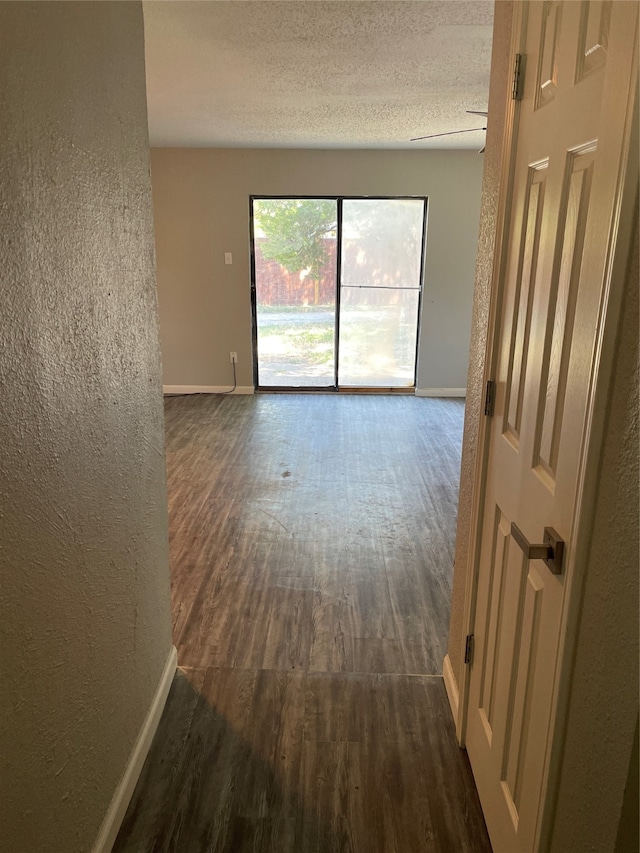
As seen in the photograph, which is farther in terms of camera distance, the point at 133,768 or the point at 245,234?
the point at 245,234

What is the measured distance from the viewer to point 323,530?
345cm

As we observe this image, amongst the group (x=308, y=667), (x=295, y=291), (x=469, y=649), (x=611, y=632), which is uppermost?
(x=295, y=291)

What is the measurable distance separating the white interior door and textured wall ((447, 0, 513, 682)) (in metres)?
0.17

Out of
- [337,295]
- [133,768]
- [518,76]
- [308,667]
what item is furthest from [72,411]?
[337,295]

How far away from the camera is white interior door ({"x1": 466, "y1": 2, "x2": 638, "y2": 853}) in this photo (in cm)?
97

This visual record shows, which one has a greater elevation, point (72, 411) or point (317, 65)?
point (317, 65)

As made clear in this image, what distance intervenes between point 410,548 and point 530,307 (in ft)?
7.03

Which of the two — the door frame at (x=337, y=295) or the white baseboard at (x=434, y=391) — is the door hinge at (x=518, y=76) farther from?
the white baseboard at (x=434, y=391)

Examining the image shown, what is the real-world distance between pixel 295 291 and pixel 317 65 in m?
3.39

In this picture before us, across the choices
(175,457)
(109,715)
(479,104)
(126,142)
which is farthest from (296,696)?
(479,104)

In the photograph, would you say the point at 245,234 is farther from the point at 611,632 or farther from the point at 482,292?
the point at 611,632

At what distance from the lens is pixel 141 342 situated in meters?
1.71

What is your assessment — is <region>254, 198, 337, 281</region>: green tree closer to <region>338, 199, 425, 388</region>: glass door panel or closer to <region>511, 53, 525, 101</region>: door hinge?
<region>338, 199, 425, 388</region>: glass door panel

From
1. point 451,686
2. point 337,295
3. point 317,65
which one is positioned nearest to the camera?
point 451,686
